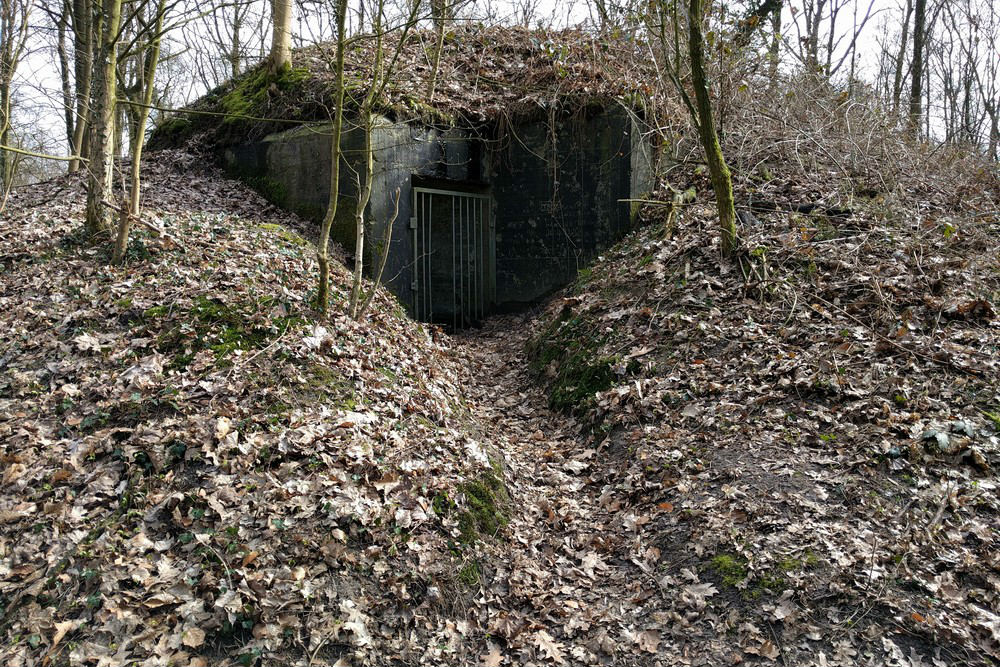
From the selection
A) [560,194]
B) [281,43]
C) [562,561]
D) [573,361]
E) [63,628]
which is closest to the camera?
[63,628]

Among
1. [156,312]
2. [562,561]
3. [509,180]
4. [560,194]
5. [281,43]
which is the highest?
[281,43]

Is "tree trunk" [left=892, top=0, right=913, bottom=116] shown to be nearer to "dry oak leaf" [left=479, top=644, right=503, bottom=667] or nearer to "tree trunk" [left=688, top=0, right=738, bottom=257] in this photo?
"tree trunk" [left=688, top=0, right=738, bottom=257]

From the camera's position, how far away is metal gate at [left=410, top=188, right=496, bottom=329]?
9.52 m

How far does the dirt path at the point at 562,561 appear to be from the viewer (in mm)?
3729

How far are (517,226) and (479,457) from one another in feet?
17.8

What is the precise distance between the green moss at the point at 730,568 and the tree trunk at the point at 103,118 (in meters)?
6.57

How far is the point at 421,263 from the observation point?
378 inches

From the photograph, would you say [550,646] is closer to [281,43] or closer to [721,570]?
[721,570]

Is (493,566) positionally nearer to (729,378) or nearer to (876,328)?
(729,378)

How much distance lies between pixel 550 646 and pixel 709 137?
532 centimetres

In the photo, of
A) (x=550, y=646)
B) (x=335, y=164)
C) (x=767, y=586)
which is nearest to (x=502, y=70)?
(x=335, y=164)

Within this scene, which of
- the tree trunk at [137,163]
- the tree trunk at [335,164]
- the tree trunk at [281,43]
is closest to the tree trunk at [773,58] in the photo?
the tree trunk at [335,164]

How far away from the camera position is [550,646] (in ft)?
12.1

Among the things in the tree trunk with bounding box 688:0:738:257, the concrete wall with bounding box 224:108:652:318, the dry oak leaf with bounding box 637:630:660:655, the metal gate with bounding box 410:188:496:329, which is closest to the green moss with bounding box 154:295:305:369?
the concrete wall with bounding box 224:108:652:318
